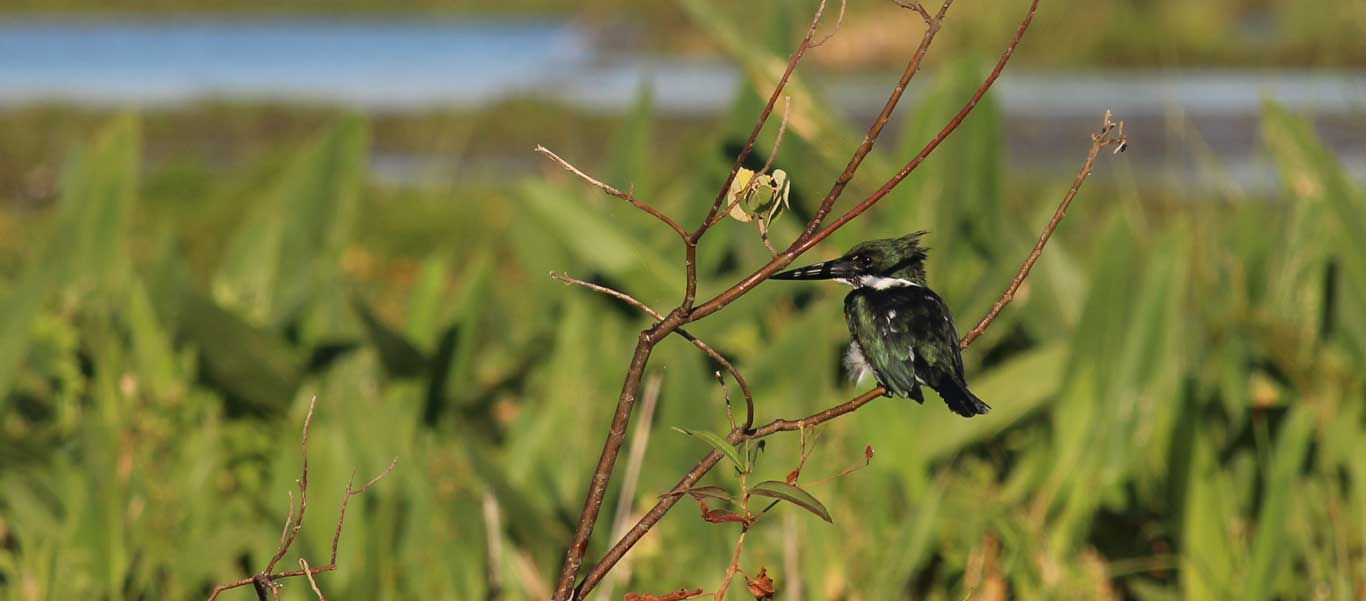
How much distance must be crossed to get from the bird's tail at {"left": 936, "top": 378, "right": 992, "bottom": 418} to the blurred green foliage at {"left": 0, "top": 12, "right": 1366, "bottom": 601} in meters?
0.69

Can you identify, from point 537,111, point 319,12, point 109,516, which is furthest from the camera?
point 319,12

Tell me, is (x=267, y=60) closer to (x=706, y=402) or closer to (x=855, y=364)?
(x=706, y=402)

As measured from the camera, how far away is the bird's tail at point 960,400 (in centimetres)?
83

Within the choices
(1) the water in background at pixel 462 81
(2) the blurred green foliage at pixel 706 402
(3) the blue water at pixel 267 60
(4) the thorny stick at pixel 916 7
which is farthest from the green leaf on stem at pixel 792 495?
(3) the blue water at pixel 267 60

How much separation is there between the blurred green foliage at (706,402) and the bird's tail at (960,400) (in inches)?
27.1

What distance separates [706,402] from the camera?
76.4 inches

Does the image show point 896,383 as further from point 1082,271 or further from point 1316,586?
point 1082,271

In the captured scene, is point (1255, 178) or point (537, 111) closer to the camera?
point (1255, 178)

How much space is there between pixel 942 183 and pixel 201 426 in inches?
47.5

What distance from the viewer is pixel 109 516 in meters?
1.76

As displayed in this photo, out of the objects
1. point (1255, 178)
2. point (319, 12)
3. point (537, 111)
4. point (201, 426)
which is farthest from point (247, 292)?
point (319, 12)

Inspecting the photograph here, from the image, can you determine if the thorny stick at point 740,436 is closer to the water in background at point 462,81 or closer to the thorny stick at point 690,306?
the thorny stick at point 690,306

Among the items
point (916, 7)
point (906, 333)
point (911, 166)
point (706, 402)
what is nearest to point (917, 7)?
point (916, 7)

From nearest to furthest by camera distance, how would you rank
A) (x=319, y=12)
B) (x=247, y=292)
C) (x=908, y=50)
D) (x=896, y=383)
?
(x=896, y=383) < (x=247, y=292) < (x=908, y=50) < (x=319, y=12)
